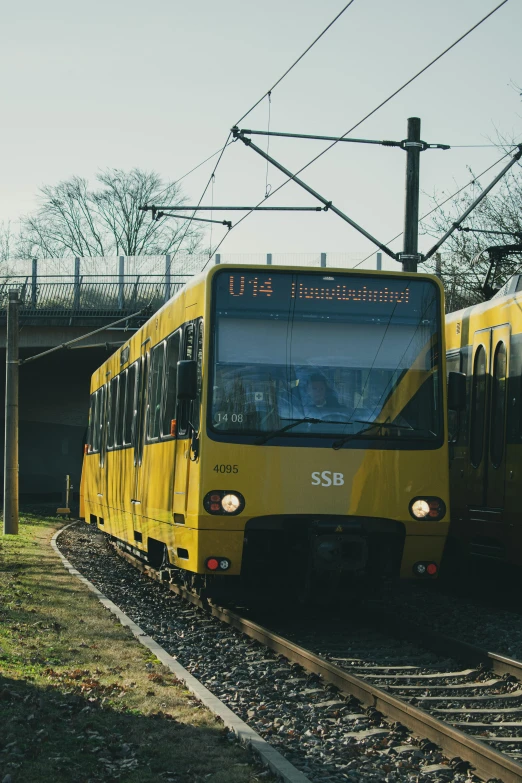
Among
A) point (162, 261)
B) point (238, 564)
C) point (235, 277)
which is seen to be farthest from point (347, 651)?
point (162, 261)

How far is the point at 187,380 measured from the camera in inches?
403

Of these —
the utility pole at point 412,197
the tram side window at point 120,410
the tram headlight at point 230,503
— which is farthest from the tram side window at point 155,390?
the utility pole at point 412,197

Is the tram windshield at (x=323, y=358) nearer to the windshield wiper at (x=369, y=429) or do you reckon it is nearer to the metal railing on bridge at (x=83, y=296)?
the windshield wiper at (x=369, y=429)

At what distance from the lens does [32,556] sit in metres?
19.5

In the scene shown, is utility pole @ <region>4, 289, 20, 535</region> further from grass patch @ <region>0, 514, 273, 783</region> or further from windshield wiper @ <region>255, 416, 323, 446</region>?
windshield wiper @ <region>255, 416, 323, 446</region>

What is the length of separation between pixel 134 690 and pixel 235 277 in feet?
13.8

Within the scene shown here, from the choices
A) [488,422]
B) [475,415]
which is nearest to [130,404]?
[475,415]

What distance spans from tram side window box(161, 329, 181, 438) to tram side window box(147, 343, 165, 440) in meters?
0.37

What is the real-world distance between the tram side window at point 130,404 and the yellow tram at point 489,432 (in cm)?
430

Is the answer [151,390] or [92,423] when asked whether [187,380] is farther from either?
[92,423]

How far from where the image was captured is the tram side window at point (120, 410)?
56.4 ft

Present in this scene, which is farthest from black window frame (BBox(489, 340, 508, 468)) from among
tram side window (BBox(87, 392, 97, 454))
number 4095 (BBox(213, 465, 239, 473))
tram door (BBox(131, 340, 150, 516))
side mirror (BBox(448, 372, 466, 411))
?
tram side window (BBox(87, 392, 97, 454))

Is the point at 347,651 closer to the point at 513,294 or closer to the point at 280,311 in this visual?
the point at 280,311

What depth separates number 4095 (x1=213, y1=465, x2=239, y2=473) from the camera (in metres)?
10.2
